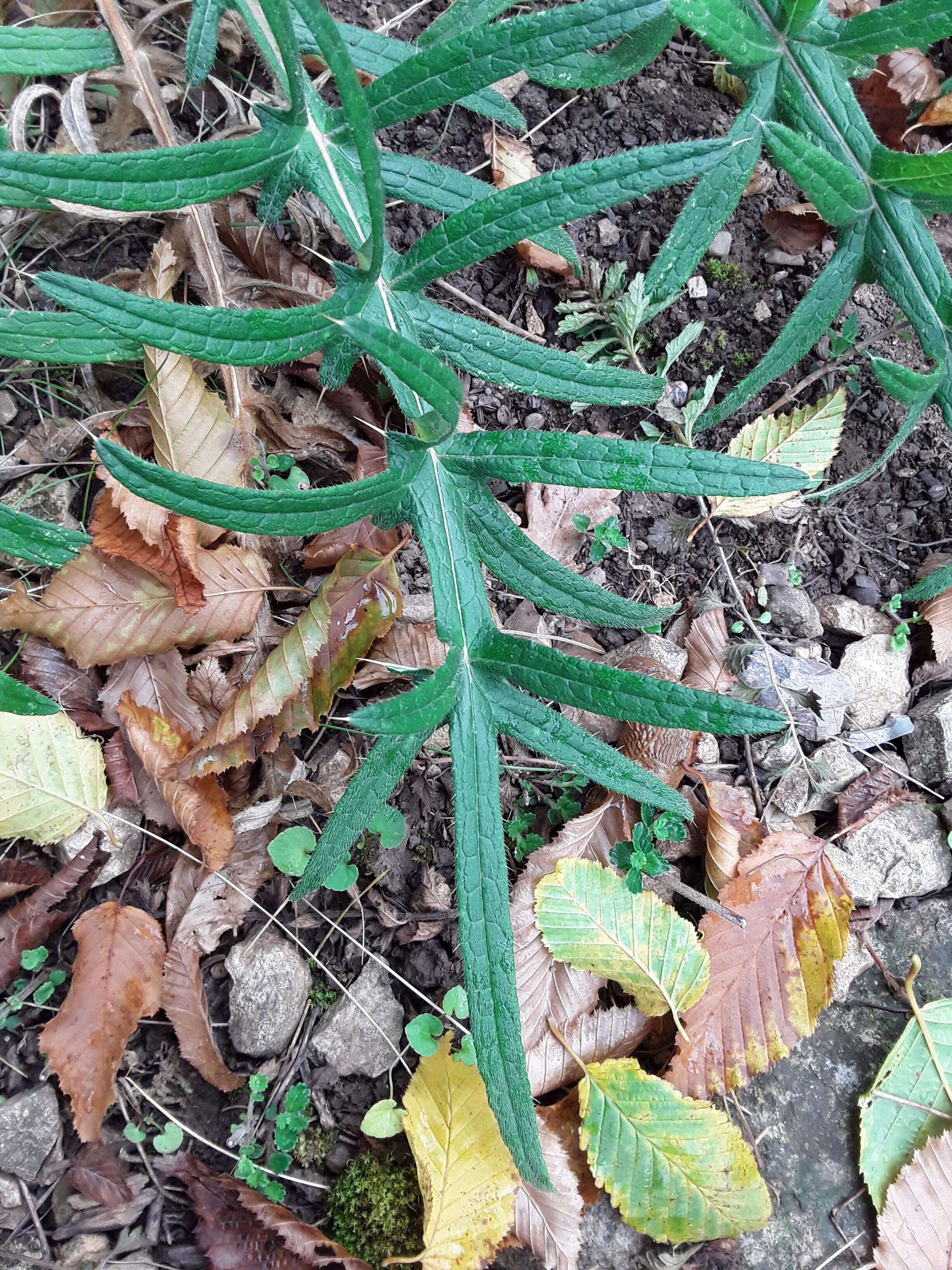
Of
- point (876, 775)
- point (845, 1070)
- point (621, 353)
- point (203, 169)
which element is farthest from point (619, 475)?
point (845, 1070)

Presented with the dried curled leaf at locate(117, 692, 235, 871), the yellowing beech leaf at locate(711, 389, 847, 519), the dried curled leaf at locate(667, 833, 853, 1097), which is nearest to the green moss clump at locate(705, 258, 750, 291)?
the yellowing beech leaf at locate(711, 389, 847, 519)

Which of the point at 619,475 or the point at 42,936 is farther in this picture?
the point at 42,936

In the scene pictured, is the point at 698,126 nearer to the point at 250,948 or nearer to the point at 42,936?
the point at 250,948

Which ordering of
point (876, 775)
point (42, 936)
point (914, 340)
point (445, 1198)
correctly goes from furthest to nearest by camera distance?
point (914, 340)
point (876, 775)
point (42, 936)
point (445, 1198)

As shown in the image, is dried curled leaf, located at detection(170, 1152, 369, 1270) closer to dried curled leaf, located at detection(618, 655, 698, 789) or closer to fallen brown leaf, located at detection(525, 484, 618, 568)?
dried curled leaf, located at detection(618, 655, 698, 789)

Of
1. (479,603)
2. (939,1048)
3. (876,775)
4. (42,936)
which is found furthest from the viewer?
(876,775)

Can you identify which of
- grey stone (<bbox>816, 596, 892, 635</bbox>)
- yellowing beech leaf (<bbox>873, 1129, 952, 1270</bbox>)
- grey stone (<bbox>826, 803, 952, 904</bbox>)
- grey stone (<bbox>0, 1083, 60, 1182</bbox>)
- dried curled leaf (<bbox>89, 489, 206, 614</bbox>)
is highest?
dried curled leaf (<bbox>89, 489, 206, 614</bbox>)

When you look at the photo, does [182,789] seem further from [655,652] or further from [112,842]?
[655,652]

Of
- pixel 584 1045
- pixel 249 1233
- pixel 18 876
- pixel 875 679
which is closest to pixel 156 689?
pixel 18 876
